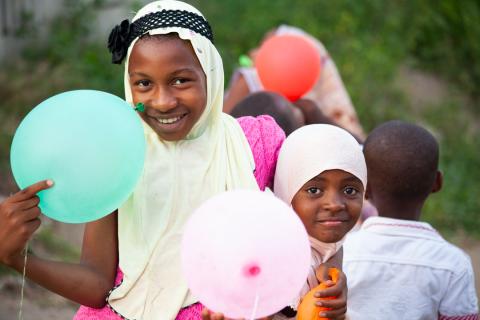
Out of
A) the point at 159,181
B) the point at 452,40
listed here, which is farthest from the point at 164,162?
the point at 452,40

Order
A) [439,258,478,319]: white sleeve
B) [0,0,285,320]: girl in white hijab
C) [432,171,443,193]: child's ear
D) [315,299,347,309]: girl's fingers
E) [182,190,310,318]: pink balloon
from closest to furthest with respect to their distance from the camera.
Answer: [182,190,310,318]: pink balloon
[315,299,347,309]: girl's fingers
[0,0,285,320]: girl in white hijab
[439,258,478,319]: white sleeve
[432,171,443,193]: child's ear

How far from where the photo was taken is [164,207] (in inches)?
107

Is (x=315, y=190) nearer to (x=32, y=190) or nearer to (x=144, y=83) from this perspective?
(x=144, y=83)

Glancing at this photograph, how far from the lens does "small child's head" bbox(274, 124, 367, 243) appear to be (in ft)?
9.31

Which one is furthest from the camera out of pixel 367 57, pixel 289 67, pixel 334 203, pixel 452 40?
pixel 452 40

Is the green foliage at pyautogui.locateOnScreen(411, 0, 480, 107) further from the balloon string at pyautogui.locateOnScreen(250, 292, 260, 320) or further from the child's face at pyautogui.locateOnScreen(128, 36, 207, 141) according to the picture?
the balloon string at pyautogui.locateOnScreen(250, 292, 260, 320)

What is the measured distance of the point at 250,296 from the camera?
7.41 feet

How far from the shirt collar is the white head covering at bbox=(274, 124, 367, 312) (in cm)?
65

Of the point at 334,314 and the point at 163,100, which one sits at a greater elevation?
the point at 163,100

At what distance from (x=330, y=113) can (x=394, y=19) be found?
443cm

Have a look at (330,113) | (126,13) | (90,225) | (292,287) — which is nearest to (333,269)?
(292,287)

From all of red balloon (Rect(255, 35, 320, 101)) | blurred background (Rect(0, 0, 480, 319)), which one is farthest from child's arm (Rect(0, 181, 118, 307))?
blurred background (Rect(0, 0, 480, 319))

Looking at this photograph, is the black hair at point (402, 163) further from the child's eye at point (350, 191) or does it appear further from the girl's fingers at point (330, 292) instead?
the girl's fingers at point (330, 292)

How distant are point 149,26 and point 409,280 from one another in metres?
1.46
